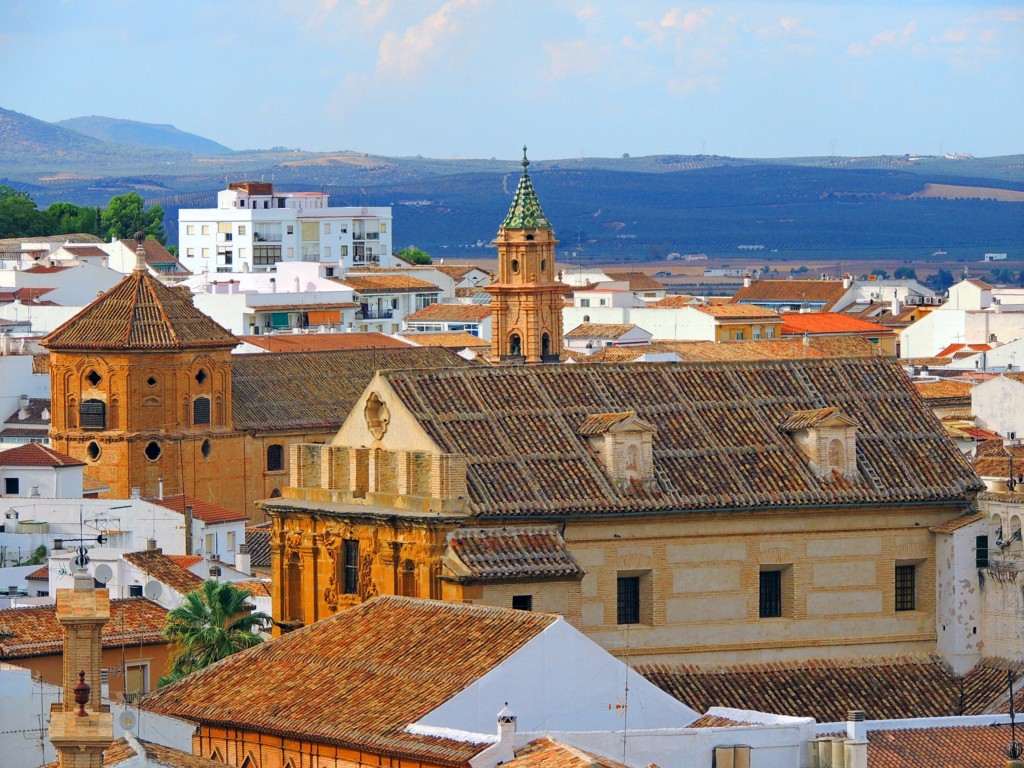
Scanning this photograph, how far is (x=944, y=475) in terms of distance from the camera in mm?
50656

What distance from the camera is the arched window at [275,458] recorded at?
93625 mm

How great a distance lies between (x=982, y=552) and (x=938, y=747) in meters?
11.3

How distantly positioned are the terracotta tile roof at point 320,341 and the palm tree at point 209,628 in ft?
185

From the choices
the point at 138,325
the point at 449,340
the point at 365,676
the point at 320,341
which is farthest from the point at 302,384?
the point at 365,676

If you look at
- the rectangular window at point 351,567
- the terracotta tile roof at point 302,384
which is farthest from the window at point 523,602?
the terracotta tile roof at point 302,384

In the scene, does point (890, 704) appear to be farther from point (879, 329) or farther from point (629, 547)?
point (879, 329)

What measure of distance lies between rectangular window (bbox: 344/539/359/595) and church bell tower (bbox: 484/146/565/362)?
150ft

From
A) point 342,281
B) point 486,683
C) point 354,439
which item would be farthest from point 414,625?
point 342,281

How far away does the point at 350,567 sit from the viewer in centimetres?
4934

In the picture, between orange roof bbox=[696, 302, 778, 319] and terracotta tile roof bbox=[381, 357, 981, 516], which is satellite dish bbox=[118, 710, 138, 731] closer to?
terracotta tile roof bbox=[381, 357, 981, 516]

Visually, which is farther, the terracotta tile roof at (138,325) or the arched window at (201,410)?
the arched window at (201,410)

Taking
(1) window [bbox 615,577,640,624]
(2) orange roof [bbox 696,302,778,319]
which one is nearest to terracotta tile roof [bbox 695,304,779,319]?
(2) orange roof [bbox 696,302,778,319]

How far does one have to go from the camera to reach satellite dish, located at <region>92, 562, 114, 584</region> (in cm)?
5962

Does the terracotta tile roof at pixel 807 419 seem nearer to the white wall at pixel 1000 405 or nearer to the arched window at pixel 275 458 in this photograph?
the white wall at pixel 1000 405
